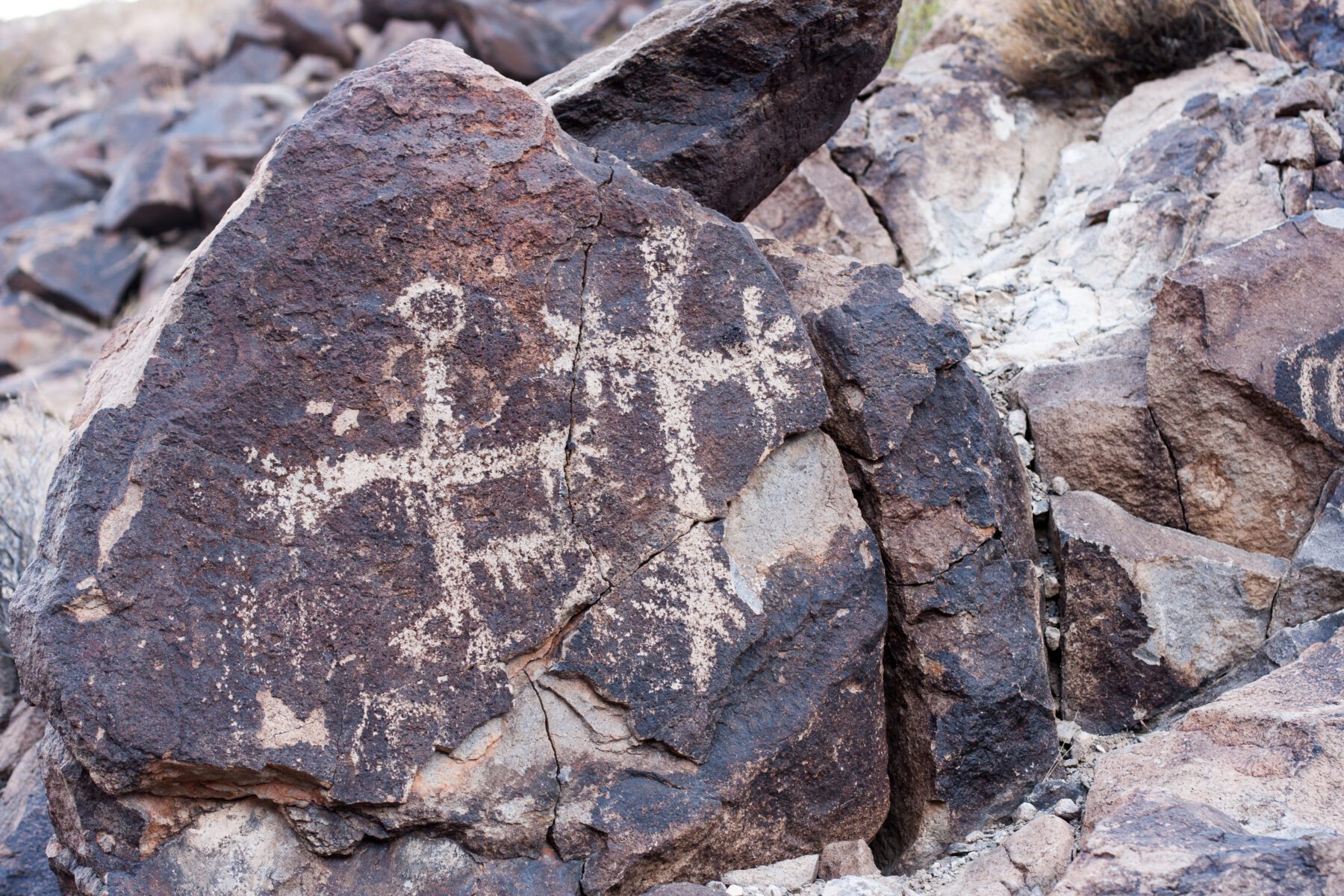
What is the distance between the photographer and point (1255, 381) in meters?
2.79

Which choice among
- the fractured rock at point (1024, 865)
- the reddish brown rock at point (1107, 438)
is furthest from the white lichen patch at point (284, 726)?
the reddish brown rock at point (1107, 438)

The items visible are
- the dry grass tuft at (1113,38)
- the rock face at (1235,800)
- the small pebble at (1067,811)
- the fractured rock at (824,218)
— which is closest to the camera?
the rock face at (1235,800)

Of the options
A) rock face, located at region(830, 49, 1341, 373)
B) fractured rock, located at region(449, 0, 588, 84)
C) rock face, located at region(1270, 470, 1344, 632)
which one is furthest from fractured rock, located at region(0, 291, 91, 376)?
rock face, located at region(1270, 470, 1344, 632)

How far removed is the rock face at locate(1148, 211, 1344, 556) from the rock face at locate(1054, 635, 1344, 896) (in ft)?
2.32

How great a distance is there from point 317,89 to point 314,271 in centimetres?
1009

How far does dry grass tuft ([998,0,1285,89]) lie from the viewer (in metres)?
4.45

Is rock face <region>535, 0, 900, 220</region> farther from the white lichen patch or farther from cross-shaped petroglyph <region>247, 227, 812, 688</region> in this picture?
the white lichen patch

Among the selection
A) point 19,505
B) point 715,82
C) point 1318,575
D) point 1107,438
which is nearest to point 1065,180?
point 1107,438

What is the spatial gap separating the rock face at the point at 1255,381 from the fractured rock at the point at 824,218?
1390 mm

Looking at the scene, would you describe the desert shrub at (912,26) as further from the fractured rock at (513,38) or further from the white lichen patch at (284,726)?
the white lichen patch at (284,726)

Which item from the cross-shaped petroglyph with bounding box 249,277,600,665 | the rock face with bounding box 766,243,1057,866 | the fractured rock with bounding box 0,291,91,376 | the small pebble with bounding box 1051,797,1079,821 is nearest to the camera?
the cross-shaped petroglyph with bounding box 249,277,600,665

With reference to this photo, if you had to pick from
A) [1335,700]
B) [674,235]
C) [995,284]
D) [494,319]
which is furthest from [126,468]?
[995,284]

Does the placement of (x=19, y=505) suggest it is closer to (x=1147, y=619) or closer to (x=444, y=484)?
(x=444, y=484)

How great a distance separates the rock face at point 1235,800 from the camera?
1669 millimetres
